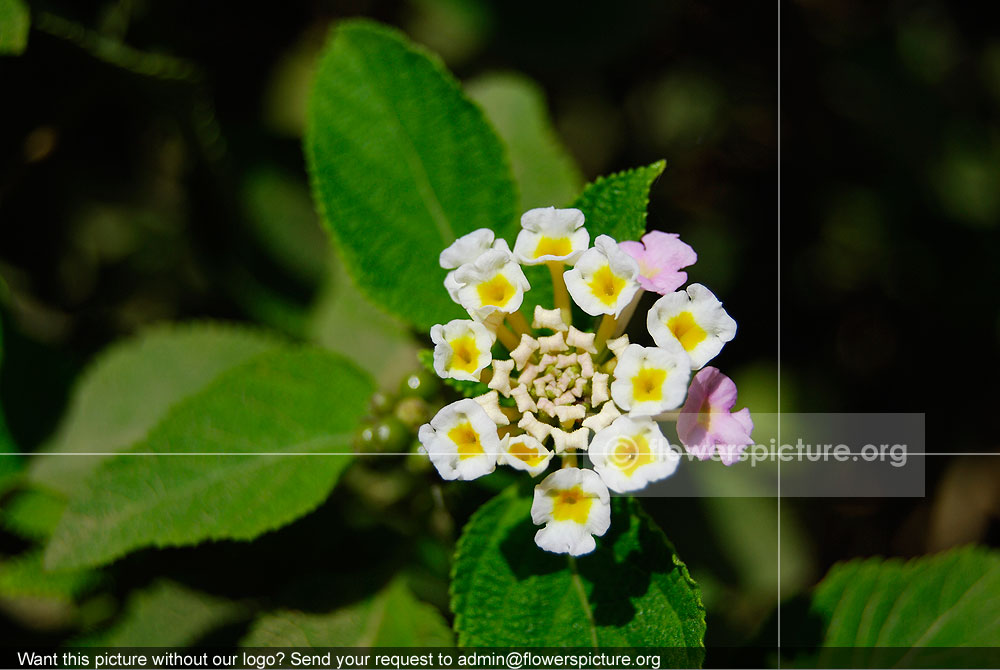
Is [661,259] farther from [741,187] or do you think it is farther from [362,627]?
[741,187]

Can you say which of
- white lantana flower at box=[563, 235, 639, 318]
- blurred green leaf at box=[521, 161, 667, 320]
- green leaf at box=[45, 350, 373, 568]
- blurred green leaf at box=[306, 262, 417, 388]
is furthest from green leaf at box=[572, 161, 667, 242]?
blurred green leaf at box=[306, 262, 417, 388]

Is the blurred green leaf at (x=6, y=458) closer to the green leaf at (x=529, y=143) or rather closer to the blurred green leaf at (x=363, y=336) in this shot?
the blurred green leaf at (x=363, y=336)

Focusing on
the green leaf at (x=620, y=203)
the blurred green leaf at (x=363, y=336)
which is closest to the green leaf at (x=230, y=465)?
the blurred green leaf at (x=363, y=336)

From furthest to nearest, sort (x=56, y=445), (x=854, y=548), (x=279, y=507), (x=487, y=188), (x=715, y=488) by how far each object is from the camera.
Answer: (x=854, y=548), (x=715, y=488), (x=56, y=445), (x=487, y=188), (x=279, y=507)

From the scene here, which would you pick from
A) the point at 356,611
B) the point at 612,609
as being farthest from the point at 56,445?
the point at 612,609

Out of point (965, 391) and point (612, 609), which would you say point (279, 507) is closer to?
point (612, 609)

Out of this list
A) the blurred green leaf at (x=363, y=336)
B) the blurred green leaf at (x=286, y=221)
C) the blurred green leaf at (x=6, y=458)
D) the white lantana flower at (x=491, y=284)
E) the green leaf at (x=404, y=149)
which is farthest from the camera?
the blurred green leaf at (x=286, y=221)

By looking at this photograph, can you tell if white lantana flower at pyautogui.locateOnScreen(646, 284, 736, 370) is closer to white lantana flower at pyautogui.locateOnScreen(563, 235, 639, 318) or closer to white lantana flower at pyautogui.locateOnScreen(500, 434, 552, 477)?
white lantana flower at pyautogui.locateOnScreen(563, 235, 639, 318)
